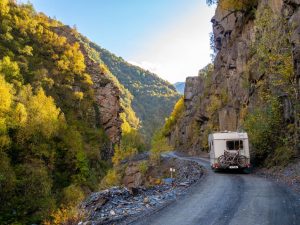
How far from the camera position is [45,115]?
56250mm

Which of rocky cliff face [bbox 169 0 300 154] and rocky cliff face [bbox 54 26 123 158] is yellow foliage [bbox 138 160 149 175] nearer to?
rocky cliff face [bbox 169 0 300 154]

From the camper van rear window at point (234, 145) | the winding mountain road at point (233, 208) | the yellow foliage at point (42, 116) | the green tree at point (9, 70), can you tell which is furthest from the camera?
the green tree at point (9, 70)

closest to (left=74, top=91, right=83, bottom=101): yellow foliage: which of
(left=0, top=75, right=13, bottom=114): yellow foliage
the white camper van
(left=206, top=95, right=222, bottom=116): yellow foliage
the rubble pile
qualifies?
(left=0, top=75, right=13, bottom=114): yellow foliage

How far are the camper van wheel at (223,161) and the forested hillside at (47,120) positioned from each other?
11361 mm

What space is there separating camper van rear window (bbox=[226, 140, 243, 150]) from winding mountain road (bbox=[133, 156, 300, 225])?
9.45 m

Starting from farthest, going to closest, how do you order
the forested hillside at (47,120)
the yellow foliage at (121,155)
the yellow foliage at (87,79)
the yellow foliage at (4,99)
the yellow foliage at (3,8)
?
1. the yellow foliage at (87,79)
2. the yellow foliage at (3,8)
3. the yellow foliage at (121,155)
4. the yellow foliage at (4,99)
5. the forested hillside at (47,120)

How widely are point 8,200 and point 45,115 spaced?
58.7ft

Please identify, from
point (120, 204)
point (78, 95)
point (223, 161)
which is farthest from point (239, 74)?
point (78, 95)

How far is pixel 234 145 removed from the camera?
2547 cm

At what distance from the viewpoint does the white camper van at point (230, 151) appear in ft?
81.2

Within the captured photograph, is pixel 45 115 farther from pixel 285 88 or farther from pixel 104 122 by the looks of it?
pixel 285 88

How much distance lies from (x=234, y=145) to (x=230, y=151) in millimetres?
605

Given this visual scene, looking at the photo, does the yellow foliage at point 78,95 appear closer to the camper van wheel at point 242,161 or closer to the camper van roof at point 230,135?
the camper van roof at point 230,135

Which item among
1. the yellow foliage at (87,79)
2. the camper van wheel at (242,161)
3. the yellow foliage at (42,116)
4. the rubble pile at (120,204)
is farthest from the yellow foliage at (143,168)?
the yellow foliage at (87,79)
